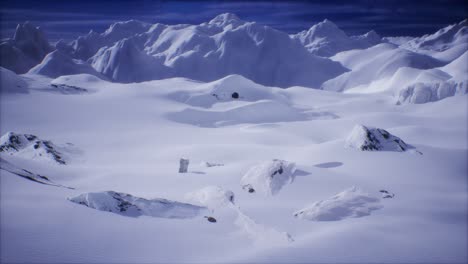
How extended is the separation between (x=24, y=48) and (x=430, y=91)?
11292 centimetres

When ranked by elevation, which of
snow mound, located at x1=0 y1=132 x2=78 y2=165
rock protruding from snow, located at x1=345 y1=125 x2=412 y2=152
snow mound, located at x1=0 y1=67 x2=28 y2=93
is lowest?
rock protruding from snow, located at x1=345 y1=125 x2=412 y2=152

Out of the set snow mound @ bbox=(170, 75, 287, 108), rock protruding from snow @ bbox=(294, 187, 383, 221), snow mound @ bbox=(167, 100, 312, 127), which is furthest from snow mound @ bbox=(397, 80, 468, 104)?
rock protruding from snow @ bbox=(294, 187, 383, 221)

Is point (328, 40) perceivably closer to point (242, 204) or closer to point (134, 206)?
point (242, 204)

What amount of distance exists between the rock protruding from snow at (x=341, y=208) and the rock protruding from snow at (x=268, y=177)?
130cm

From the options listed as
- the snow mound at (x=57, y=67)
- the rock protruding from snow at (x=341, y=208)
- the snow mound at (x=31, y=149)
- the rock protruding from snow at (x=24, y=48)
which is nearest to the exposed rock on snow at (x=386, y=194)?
the rock protruding from snow at (x=341, y=208)

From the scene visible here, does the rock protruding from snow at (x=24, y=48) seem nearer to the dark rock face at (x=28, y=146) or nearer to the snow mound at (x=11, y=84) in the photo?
the snow mound at (x=11, y=84)

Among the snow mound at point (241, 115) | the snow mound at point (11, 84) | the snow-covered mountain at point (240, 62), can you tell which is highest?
the snow-covered mountain at point (240, 62)

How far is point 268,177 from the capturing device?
24.1ft

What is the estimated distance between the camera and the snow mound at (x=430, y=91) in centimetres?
3086

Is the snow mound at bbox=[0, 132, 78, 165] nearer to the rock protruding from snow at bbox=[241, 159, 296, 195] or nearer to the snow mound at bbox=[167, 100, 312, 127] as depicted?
the rock protruding from snow at bbox=[241, 159, 296, 195]

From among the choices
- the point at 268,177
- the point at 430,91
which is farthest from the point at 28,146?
the point at 430,91

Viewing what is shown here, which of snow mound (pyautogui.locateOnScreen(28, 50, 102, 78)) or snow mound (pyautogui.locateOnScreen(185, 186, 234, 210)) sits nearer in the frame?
snow mound (pyautogui.locateOnScreen(185, 186, 234, 210))

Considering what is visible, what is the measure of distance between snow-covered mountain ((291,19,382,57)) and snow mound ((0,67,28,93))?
141 m

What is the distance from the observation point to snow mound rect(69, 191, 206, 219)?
533 cm
